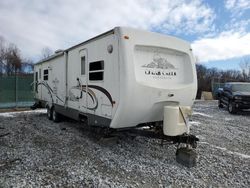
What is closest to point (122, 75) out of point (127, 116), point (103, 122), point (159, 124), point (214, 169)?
point (127, 116)

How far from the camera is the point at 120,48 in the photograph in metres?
5.01

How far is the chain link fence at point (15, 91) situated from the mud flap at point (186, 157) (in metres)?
11.9

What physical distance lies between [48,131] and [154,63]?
4.50 meters

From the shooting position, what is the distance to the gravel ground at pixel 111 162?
4.29 meters

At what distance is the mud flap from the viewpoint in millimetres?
4965

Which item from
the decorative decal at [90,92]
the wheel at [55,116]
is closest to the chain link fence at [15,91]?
the wheel at [55,116]

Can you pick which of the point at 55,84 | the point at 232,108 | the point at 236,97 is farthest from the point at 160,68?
the point at 232,108

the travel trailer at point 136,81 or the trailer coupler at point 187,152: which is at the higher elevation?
the travel trailer at point 136,81

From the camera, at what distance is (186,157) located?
16.5ft

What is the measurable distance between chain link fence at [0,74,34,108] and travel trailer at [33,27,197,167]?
9158 millimetres

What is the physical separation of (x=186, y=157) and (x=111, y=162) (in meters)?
1.52

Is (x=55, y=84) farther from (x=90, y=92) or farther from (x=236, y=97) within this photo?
(x=236, y=97)

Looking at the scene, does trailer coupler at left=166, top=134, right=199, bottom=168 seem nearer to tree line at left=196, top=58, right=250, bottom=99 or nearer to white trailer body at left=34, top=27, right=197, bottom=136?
white trailer body at left=34, top=27, right=197, bottom=136

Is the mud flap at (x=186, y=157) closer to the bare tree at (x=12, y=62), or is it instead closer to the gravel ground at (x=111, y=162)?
the gravel ground at (x=111, y=162)
